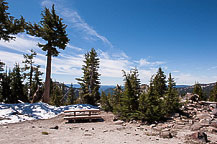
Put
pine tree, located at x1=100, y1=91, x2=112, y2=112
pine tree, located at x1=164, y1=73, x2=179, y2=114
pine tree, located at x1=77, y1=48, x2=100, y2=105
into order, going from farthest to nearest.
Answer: pine tree, located at x1=77, y1=48, x2=100, y2=105 → pine tree, located at x1=100, y1=91, x2=112, y2=112 → pine tree, located at x1=164, y1=73, x2=179, y2=114

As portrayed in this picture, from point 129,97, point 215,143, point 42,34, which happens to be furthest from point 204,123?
point 42,34

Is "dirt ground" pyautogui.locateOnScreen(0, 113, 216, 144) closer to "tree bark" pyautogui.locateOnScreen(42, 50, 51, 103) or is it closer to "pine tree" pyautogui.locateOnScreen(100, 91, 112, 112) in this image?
"tree bark" pyautogui.locateOnScreen(42, 50, 51, 103)

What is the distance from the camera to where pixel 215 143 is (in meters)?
6.15

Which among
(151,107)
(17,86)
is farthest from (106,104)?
(17,86)

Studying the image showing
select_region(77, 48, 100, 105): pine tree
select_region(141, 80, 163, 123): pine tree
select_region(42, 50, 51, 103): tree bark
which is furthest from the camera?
select_region(77, 48, 100, 105): pine tree

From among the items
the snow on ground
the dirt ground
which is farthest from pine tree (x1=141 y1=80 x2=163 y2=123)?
the snow on ground

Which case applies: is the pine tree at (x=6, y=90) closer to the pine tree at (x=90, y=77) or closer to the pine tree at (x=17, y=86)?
the pine tree at (x=17, y=86)

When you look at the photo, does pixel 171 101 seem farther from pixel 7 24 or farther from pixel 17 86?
pixel 17 86

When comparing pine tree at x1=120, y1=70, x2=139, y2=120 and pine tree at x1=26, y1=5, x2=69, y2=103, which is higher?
pine tree at x1=26, y1=5, x2=69, y2=103

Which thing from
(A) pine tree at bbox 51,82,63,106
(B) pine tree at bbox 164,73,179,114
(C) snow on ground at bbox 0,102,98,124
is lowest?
(A) pine tree at bbox 51,82,63,106

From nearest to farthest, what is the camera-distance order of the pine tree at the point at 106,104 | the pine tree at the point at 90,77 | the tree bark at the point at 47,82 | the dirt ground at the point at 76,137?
the dirt ground at the point at 76,137 < the tree bark at the point at 47,82 < the pine tree at the point at 106,104 < the pine tree at the point at 90,77

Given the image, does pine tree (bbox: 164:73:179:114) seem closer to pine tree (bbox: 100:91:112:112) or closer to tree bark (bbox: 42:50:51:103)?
pine tree (bbox: 100:91:112:112)

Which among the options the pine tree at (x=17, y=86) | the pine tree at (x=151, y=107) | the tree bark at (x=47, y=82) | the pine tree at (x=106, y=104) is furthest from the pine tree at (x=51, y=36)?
the pine tree at (x=17, y=86)

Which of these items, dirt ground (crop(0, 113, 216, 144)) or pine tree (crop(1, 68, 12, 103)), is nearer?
dirt ground (crop(0, 113, 216, 144))
